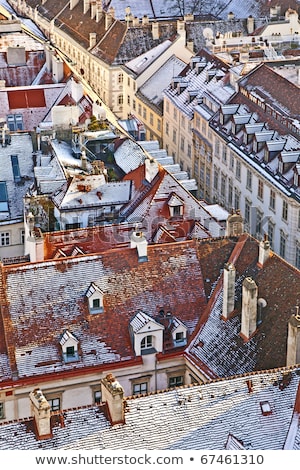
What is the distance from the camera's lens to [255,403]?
54.3 metres

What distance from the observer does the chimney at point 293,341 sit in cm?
5872

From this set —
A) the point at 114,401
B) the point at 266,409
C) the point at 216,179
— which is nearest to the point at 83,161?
the point at 216,179

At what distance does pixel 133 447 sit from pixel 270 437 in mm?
6917

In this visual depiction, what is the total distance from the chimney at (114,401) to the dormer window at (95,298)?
13.5 m

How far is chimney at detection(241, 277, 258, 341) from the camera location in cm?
6269

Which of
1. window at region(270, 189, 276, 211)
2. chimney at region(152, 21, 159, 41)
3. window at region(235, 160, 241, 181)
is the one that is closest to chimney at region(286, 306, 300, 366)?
window at region(270, 189, 276, 211)

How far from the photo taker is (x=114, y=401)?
5150cm

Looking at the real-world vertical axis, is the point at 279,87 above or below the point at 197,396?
above

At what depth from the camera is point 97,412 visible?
52531 mm

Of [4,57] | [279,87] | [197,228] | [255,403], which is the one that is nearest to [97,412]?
[255,403]
